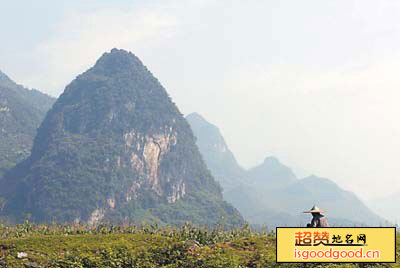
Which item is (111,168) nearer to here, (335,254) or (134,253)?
(134,253)

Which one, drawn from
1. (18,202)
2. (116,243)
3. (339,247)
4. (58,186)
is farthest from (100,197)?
(339,247)

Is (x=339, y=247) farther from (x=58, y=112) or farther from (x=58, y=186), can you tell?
(x=58, y=112)

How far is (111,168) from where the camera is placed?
16925cm

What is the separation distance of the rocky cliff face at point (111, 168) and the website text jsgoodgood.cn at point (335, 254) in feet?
465

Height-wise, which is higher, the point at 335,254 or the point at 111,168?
the point at 111,168

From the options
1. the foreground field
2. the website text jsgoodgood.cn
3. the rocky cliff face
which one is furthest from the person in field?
the rocky cliff face

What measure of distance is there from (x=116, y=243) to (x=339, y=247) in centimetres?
1310

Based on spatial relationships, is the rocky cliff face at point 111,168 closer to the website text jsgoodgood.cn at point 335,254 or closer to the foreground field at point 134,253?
the foreground field at point 134,253

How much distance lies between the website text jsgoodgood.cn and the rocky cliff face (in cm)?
14185

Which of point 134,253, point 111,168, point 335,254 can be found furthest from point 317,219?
point 111,168

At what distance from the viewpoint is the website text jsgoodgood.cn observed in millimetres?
14508

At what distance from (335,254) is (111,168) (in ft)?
522

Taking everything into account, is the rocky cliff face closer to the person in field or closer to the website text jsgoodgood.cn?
the person in field

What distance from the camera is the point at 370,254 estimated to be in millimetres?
14539
